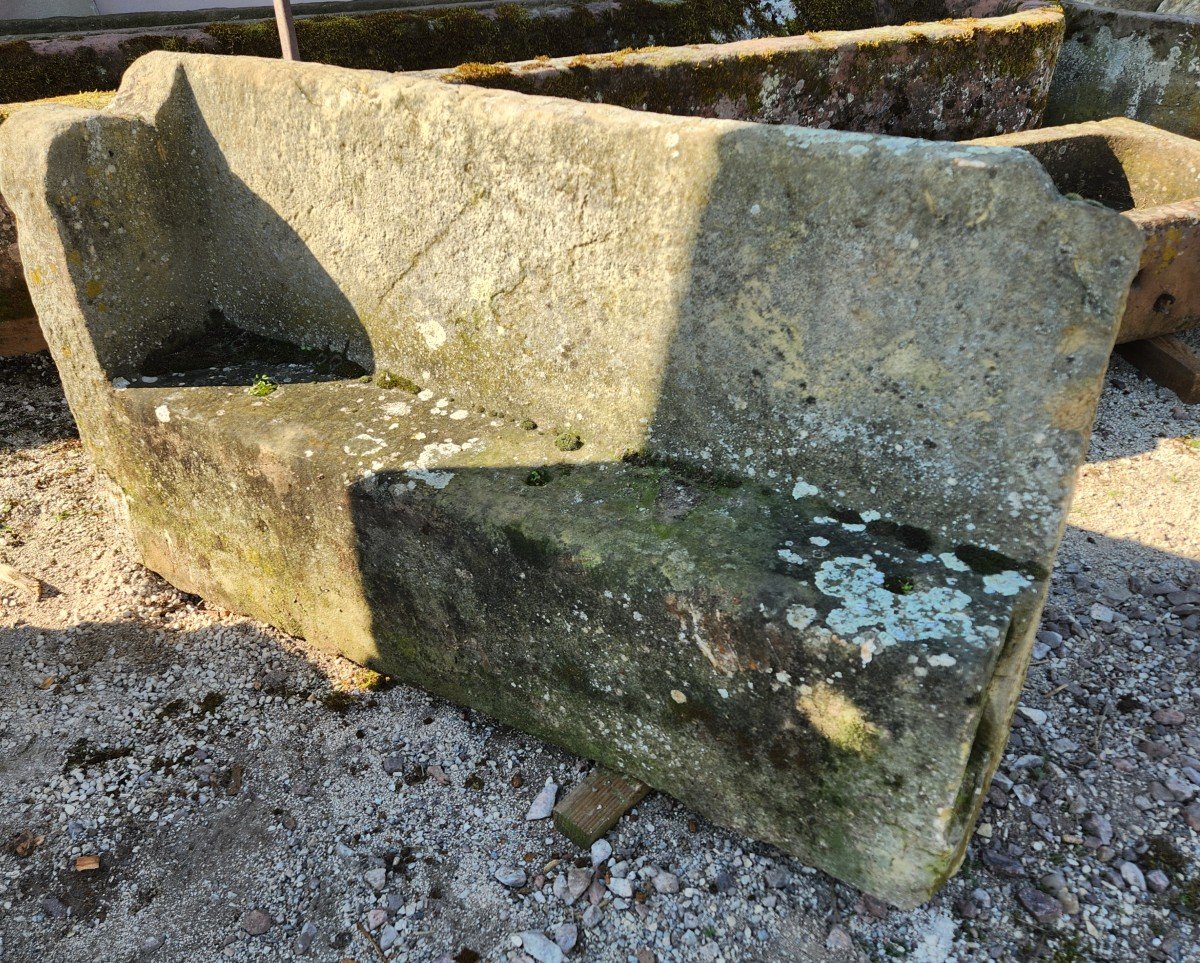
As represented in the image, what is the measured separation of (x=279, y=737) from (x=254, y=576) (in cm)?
65

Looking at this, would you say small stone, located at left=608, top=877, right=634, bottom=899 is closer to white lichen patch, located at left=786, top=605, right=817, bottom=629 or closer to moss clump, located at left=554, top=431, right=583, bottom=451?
white lichen patch, located at left=786, top=605, right=817, bottom=629

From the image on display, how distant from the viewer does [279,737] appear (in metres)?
3.12

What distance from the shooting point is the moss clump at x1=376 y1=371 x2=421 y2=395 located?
325 cm

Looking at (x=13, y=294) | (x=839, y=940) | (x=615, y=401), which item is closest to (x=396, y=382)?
Result: (x=615, y=401)

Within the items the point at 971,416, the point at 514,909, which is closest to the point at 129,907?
the point at 514,909

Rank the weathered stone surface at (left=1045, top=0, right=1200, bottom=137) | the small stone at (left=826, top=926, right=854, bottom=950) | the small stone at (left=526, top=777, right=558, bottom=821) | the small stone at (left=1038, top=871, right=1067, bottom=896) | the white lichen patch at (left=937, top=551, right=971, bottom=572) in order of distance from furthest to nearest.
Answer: the weathered stone surface at (left=1045, top=0, right=1200, bottom=137) → the small stone at (left=526, top=777, right=558, bottom=821) → the small stone at (left=1038, top=871, right=1067, bottom=896) → the small stone at (left=826, top=926, right=854, bottom=950) → the white lichen patch at (left=937, top=551, right=971, bottom=572)

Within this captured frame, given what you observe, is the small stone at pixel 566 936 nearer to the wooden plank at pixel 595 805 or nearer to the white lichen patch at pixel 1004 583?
the wooden plank at pixel 595 805

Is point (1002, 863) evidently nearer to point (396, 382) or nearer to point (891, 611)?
point (891, 611)

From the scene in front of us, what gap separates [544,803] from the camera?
9.27 ft

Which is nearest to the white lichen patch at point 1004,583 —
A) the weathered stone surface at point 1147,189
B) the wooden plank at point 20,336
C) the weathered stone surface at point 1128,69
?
the weathered stone surface at point 1147,189

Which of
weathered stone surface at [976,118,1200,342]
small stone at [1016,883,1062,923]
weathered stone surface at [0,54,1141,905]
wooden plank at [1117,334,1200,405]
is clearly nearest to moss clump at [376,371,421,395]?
weathered stone surface at [0,54,1141,905]

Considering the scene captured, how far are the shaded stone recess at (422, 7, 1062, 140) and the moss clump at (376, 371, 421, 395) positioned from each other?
1.49 m

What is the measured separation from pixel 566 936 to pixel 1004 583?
1.54m

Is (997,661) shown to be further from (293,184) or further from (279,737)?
(293,184)
